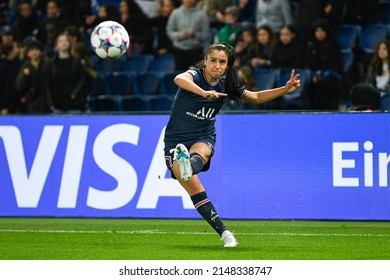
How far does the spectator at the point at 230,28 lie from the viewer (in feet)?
55.5

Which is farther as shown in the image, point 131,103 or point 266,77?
point 131,103

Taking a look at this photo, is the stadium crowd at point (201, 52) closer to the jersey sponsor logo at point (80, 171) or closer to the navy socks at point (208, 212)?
the jersey sponsor logo at point (80, 171)

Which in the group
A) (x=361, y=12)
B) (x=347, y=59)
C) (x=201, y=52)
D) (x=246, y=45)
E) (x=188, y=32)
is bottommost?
(x=347, y=59)

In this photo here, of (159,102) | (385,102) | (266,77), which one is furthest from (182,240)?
(159,102)

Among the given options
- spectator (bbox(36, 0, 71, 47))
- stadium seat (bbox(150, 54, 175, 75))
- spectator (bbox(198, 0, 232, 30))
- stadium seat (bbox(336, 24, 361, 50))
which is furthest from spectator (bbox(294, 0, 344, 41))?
spectator (bbox(36, 0, 71, 47))

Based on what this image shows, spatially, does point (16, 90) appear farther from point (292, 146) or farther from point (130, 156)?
point (292, 146)

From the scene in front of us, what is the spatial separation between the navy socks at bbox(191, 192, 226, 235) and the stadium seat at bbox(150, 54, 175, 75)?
27.0 feet

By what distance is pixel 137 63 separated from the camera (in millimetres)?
18297

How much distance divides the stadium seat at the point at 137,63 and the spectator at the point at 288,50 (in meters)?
2.91

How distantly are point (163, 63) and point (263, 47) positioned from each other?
2431mm

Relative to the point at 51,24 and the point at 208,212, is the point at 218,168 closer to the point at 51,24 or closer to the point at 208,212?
the point at 208,212

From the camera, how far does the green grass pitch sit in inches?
360

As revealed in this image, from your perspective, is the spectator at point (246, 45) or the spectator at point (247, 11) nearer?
the spectator at point (246, 45)

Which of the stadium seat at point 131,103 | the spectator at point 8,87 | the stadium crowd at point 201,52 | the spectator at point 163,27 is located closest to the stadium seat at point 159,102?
the stadium crowd at point 201,52
